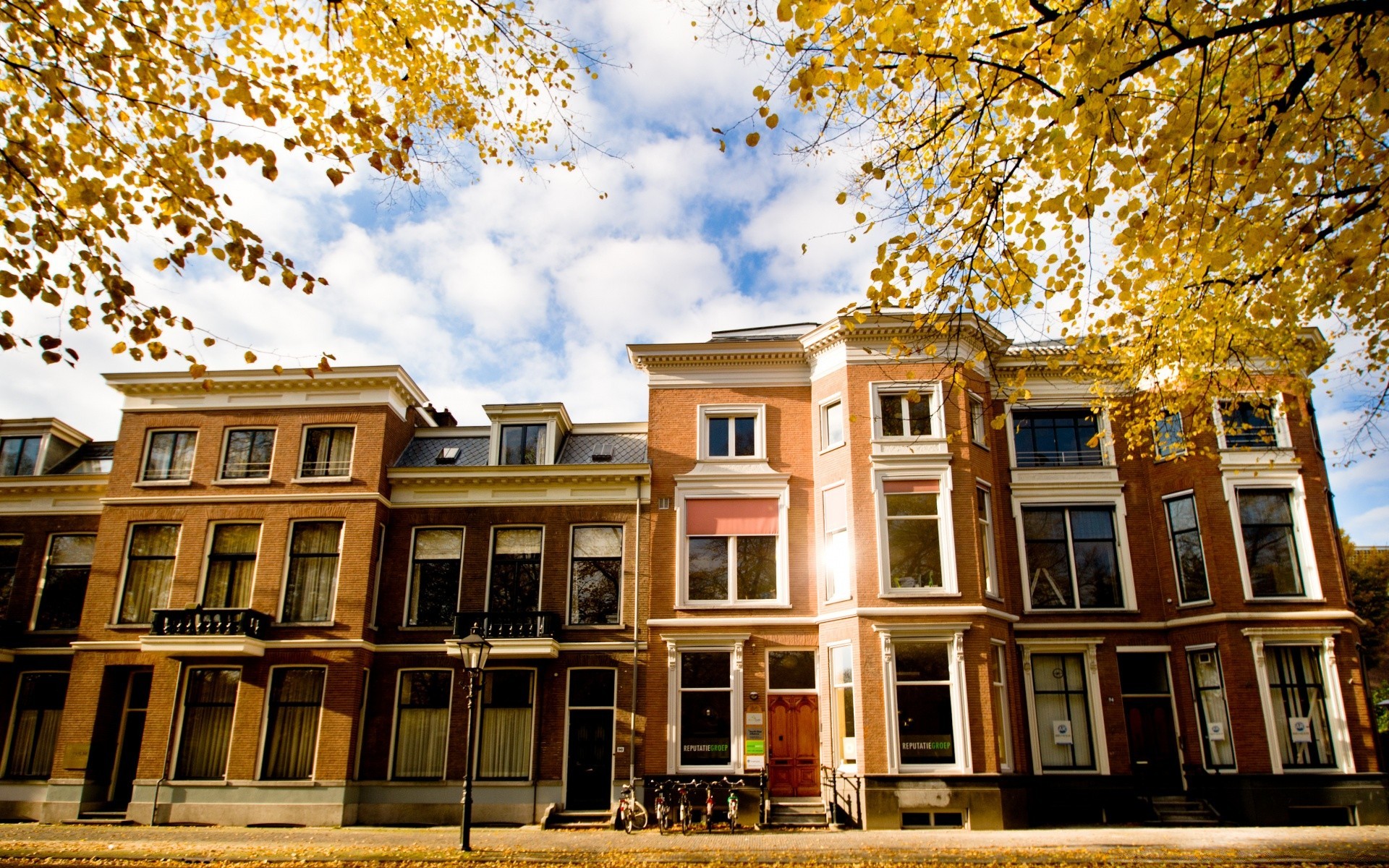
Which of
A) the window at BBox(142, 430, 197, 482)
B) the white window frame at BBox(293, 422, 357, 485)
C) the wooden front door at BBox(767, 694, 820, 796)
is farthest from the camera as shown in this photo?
the window at BBox(142, 430, 197, 482)

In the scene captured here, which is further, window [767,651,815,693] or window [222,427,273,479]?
window [222,427,273,479]

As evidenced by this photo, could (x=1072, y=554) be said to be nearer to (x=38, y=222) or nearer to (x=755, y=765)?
(x=755, y=765)

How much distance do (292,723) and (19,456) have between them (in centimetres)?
1171

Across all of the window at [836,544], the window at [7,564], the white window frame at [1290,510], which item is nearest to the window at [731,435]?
the window at [836,544]

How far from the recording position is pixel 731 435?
22.1 metres

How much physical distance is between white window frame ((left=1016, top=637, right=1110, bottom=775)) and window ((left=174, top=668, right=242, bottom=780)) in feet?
58.7

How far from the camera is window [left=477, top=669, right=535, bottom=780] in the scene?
2009 centimetres

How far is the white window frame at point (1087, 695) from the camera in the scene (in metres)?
19.6

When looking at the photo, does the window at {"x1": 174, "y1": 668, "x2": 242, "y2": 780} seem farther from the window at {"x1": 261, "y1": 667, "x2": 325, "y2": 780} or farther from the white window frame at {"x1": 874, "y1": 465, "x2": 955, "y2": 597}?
the white window frame at {"x1": 874, "y1": 465, "x2": 955, "y2": 597}

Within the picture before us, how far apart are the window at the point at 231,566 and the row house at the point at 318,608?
49mm

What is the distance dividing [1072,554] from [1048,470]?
2.07m

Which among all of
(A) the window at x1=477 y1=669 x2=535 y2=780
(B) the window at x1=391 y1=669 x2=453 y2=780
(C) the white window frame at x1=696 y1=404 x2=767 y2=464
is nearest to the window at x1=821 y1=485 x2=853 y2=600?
(C) the white window frame at x1=696 y1=404 x2=767 y2=464

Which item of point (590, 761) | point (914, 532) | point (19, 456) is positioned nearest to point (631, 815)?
point (590, 761)

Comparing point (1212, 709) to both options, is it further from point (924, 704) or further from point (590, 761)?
point (590, 761)
